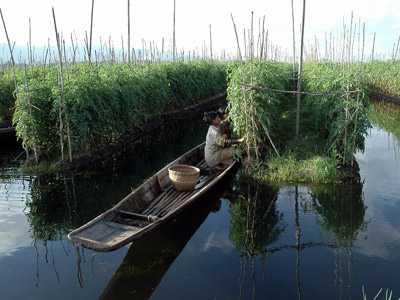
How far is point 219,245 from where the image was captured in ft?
16.1

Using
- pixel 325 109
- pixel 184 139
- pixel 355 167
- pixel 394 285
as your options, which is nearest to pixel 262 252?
pixel 394 285

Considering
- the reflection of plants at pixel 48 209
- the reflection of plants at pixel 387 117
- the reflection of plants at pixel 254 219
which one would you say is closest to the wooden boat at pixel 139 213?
the reflection of plants at pixel 254 219

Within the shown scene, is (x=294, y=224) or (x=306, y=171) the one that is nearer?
(x=294, y=224)

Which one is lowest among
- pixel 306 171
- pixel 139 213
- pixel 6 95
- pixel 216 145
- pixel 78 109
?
pixel 139 213

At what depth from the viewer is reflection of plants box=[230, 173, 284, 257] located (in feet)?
16.1

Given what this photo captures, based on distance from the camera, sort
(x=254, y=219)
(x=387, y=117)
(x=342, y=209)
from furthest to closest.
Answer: (x=387, y=117) < (x=342, y=209) < (x=254, y=219)

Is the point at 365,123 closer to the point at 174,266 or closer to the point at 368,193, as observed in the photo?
the point at 368,193

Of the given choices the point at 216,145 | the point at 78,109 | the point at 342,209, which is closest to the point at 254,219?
the point at 342,209

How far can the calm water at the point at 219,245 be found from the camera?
395cm

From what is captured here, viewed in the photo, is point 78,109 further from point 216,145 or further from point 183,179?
point 183,179

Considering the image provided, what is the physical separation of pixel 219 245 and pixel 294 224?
4.52 ft

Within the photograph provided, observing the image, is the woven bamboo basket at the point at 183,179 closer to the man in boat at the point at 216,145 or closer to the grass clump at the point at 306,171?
the man in boat at the point at 216,145

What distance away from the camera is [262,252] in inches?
184

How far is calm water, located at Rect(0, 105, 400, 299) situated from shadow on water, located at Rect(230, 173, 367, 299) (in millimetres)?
17
